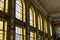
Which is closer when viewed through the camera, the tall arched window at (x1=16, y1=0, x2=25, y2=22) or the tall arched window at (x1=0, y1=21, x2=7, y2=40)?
the tall arched window at (x1=0, y1=21, x2=7, y2=40)

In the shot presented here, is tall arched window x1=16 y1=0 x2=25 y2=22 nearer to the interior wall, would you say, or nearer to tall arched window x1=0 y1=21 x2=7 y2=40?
tall arched window x1=0 y1=21 x2=7 y2=40

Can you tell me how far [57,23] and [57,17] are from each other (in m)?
2.27

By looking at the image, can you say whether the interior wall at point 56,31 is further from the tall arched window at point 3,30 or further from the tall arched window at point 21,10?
the tall arched window at point 3,30

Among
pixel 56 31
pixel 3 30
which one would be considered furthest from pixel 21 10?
pixel 56 31

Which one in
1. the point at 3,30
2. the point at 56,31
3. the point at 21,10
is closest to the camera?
the point at 3,30

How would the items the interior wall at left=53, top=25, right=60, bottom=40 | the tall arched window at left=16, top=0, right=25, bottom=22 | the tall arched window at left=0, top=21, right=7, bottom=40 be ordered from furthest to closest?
the interior wall at left=53, top=25, right=60, bottom=40 < the tall arched window at left=16, top=0, right=25, bottom=22 < the tall arched window at left=0, top=21, right=7, bottom=40

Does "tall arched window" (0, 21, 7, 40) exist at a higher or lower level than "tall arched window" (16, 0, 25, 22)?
lower

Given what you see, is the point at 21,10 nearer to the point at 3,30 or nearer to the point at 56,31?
the point at 3,30

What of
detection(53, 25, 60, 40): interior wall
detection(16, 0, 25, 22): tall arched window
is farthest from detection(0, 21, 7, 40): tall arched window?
detection(53, 25, 60, 40): interior wall

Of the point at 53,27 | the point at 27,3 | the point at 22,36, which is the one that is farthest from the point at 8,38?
the point at 53,27

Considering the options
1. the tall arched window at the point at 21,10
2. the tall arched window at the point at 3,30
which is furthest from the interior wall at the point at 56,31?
the tall arched window at the point at 3,30

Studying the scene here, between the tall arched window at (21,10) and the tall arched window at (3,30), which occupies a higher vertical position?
the tall arched window at (21,10)

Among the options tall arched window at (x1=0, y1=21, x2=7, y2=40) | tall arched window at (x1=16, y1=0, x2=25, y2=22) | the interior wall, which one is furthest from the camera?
the interior wall

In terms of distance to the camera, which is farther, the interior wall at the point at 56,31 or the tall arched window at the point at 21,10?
the interior wall at the point at 56,31
